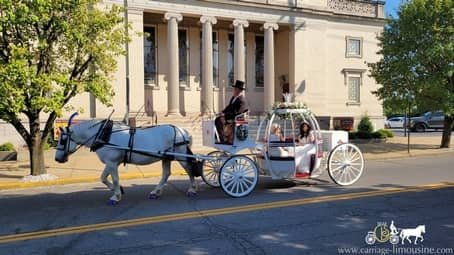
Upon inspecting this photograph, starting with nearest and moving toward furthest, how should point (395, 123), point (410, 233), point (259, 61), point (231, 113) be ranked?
1. point (410, 233)
2. point (231, 113)
3. point (259, 61)
4. point (395, 123)

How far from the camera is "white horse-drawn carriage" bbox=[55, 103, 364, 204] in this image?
8.85 m

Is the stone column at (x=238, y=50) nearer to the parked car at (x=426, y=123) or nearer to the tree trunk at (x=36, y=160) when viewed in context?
the tree trunk at (x=36, y=160)

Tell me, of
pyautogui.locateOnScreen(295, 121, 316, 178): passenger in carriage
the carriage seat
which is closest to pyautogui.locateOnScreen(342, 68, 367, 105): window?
pyautogui.locateOnScreen(295, 121, 316, 178): passenger in carriage

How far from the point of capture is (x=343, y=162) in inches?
410

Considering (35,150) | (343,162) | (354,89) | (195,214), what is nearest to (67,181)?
(35,150)

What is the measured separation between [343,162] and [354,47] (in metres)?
25.4

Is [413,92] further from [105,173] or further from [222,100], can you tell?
[105,173]

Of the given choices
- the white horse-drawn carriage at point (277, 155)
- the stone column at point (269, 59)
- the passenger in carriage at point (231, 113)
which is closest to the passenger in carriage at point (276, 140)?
the white horse-drawn carriage at point (277, 155)

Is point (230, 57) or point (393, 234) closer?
→ point (393, 234)

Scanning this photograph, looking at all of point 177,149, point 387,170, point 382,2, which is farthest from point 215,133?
point 382,2

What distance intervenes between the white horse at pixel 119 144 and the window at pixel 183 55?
20050mm

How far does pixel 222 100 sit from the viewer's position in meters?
30.2

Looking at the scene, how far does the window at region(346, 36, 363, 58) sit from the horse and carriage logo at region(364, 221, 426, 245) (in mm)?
28553

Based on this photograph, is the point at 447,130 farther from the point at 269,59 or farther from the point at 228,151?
the point at 228,151
